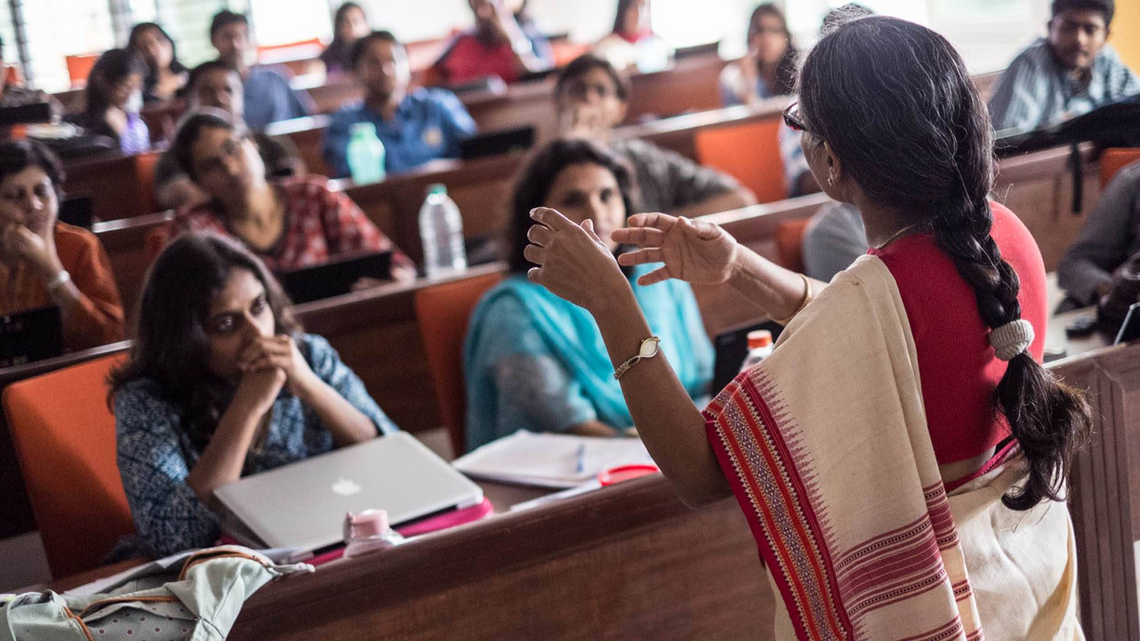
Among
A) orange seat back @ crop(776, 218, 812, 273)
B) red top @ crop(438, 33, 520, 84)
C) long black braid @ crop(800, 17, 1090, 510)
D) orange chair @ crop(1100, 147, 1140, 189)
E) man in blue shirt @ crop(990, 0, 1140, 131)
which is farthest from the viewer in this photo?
red top @ crop(438, 33, 520, 84)

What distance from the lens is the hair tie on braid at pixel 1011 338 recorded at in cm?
93

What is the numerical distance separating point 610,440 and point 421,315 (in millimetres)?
589

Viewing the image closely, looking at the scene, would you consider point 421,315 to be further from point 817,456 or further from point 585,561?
point 817,456

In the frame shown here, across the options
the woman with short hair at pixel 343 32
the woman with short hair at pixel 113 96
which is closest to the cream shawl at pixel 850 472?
the woman with short hair at pixel 113 96

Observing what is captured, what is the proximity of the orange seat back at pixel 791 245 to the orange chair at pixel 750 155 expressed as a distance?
1644mm

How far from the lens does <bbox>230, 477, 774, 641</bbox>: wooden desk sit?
1092 millimetres

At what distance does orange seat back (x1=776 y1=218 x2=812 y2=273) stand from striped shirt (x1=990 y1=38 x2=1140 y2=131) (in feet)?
2.45

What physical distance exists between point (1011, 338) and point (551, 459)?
92 cm

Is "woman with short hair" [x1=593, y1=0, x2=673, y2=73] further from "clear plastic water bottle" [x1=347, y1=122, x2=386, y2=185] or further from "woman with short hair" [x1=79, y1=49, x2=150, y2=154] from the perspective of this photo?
"woman with short hair" [x1=79, y1=49, x2=150, y2=154]

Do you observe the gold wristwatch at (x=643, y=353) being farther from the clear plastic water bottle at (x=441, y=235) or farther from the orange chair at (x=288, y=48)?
the orange chair at (x=288, y=48)

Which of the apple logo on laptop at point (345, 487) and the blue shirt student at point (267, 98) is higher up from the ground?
the blue shirt student at point (267, 98)

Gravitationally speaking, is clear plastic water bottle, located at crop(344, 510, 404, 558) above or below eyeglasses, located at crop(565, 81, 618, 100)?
below

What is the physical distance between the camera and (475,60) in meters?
5.95

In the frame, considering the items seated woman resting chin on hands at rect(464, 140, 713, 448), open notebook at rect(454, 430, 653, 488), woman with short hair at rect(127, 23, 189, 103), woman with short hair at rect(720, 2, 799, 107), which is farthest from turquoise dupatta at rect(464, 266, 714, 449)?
woman with short hair at rect(127, 23, 189, 103)
